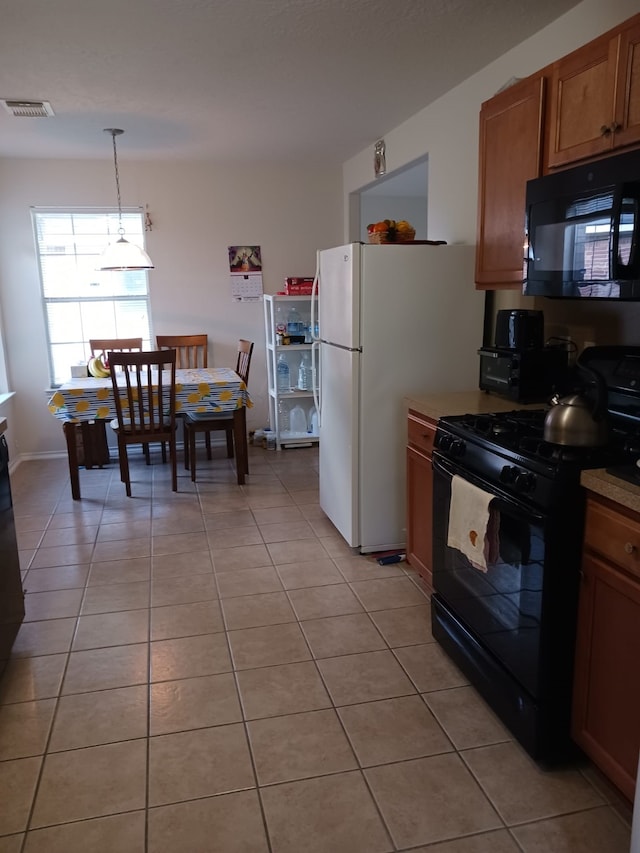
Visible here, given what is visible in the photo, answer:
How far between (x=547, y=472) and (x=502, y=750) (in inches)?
34.7

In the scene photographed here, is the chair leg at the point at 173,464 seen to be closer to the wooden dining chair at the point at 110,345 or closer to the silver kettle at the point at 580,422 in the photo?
the wooden dining chair at the point at 110,345

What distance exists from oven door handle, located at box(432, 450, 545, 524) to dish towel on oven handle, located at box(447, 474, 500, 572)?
2cm

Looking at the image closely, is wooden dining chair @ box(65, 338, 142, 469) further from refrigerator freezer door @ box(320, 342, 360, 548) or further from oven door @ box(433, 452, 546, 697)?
oven door @ box(433, 452, 546, 697)

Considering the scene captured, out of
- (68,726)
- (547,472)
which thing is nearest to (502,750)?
(547,472)

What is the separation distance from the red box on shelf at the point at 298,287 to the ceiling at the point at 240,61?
48.3 inches

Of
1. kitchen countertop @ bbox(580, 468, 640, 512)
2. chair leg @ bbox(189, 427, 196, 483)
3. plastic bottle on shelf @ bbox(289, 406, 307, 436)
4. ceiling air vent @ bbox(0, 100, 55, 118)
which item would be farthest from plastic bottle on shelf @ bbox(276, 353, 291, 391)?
kitchen countertop @ bbox(580, 468, 640, 512)

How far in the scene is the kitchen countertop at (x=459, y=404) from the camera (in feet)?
8.25

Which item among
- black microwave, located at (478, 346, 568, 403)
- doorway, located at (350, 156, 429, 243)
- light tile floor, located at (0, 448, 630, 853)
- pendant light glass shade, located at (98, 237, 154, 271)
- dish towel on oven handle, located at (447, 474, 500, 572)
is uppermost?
doorway, located at (350, 156, 429, 243)

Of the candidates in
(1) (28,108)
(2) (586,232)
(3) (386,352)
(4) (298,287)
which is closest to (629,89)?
(2) (586,232)

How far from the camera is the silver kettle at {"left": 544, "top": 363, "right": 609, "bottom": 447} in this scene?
1.76 meters

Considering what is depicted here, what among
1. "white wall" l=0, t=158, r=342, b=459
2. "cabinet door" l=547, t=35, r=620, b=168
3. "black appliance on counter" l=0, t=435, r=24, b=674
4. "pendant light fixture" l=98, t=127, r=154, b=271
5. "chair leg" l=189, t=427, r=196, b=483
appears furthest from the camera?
"white wall" l=0, t=158, r=342, b=459

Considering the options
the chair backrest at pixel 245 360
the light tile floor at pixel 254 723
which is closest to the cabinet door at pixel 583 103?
the light tile floor at pixel 254 723

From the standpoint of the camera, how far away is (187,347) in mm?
5410

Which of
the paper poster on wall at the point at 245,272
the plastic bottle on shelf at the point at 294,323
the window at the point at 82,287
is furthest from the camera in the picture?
the paper poster on wall at the point at 245,272
